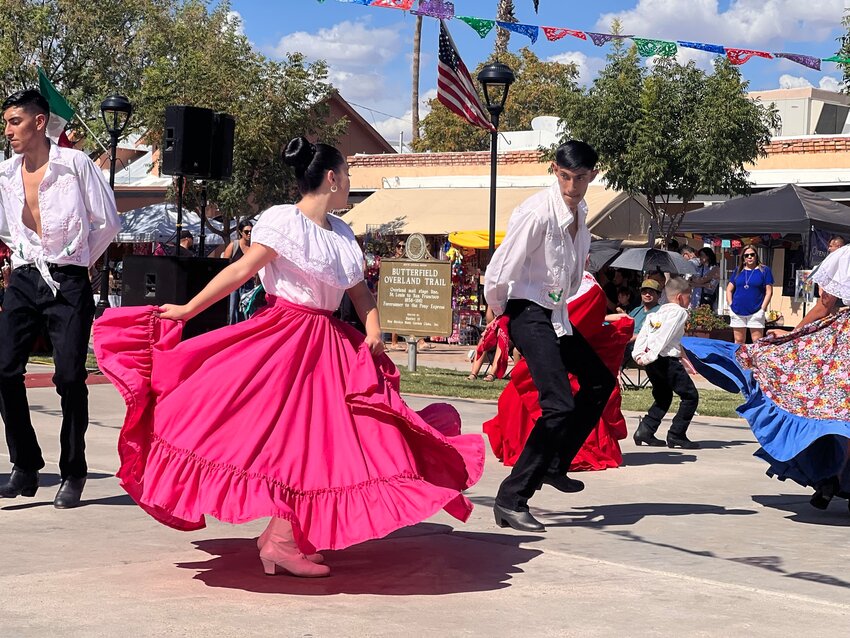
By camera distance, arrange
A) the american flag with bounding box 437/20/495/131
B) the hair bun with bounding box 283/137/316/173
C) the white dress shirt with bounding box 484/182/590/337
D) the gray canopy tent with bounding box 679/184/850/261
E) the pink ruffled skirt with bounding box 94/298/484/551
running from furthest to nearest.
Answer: the gray canopy tent with bounding box 679/184/850/261, the american flag with bounding box 437/20/495/131, the white dress shirt with bounding box 484/182/590/337, the hair bun with bounding box 283/137/316/173, the pink ruffled skirt with bounding box 94/298/484/551

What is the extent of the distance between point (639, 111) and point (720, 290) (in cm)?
412

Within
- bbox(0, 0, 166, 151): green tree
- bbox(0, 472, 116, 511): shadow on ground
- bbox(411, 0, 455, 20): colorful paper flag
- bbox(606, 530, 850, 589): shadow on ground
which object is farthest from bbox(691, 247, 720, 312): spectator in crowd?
bbox(0, 0, 166, 151): green tree

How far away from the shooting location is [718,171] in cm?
2664

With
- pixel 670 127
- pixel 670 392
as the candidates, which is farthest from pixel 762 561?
pixel 670 127

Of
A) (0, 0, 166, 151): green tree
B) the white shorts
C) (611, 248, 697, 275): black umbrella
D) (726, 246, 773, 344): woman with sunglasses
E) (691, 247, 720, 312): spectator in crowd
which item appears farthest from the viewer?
(0, 0, 166, 151): green tree

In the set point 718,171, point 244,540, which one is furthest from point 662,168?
point 244,540

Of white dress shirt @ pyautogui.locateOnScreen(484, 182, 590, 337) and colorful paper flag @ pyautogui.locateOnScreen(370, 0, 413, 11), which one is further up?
colorful paper flag @ pyautogui.locateOnScreen(370, 0, 413, 11)

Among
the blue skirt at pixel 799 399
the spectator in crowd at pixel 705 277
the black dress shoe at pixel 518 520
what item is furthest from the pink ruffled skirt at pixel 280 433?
the spectator in crowd at pixel 705 277

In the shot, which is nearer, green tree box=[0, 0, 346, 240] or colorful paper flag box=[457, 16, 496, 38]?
colorful paper flag box=[457, 16, 496, 38]

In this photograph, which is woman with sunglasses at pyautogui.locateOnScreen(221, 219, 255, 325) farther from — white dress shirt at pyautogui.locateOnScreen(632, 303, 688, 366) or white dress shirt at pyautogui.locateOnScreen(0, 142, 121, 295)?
white dress shirt at pyautogui.locateOnScreen(0, 142, 121, 295)

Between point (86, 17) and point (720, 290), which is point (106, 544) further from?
point (86, 17)

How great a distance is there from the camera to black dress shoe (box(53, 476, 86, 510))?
6.68m

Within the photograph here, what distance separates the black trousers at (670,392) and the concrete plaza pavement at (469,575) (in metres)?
2.54

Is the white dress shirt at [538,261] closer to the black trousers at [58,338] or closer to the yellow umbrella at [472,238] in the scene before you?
the black trousers at [58,338]
